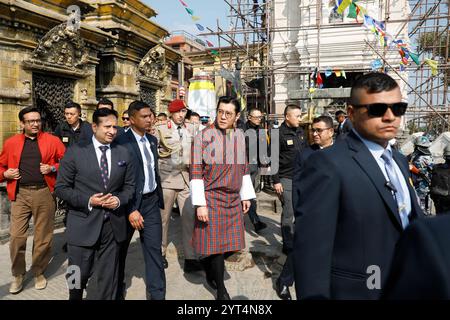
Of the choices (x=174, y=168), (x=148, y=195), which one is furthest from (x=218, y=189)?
(x=174, y=168)

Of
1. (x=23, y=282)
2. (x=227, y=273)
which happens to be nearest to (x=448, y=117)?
(x=227, y=273)

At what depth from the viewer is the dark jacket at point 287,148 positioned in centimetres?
445

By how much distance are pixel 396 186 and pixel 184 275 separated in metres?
3.08

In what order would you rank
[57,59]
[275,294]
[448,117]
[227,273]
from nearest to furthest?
[275,294] < [227,273] < [57,59] < [448,117]

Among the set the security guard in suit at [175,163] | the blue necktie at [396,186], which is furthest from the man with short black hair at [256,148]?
the blue necktie at [396,186]

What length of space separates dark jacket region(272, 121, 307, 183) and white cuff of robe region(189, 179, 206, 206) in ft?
5.00

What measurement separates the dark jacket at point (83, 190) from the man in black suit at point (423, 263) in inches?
97.2

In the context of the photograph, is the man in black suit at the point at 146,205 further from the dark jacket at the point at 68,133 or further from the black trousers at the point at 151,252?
the dark jacket at the point at 68,133

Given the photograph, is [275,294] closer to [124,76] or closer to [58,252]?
[58,252]

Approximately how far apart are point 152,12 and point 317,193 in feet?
33.2

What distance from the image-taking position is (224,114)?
3.31m

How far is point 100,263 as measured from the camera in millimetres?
2844

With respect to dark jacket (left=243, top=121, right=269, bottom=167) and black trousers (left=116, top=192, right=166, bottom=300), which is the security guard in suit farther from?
dark jacket (left=243, top=121, right=269, bottom=167)

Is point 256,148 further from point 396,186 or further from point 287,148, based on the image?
point 396,186
